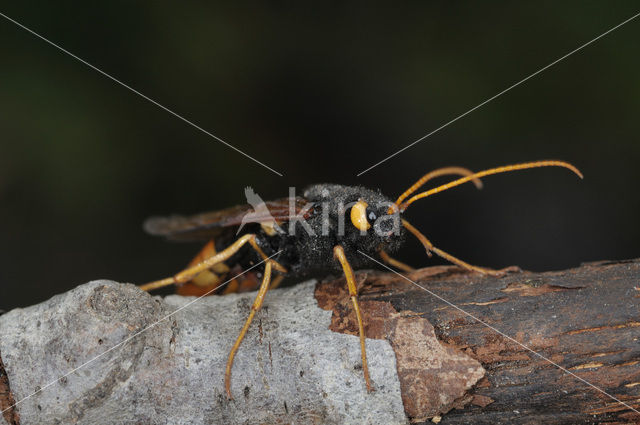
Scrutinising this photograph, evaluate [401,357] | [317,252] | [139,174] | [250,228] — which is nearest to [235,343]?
[401,357]

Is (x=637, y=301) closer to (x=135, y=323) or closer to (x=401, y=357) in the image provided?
(x=401, y=357)

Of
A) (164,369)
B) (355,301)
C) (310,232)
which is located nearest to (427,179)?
(310,232)

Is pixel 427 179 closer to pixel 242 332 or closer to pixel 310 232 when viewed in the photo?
pixel 310 232

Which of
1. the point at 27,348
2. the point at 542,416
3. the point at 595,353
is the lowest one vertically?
the point at 542,416

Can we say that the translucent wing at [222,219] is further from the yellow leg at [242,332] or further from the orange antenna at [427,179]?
the orange antenna at [427,179]

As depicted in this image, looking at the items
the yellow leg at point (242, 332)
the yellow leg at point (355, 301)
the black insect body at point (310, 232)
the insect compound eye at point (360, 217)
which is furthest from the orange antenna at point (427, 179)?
the yellow leg at point (242, 332)

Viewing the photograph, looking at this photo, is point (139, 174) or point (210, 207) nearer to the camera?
point (139, 174)

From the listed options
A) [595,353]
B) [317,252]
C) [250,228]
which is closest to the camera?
[595,353]
